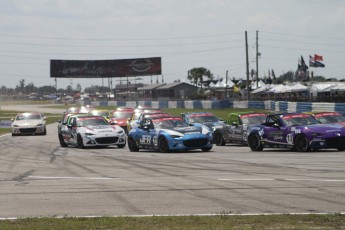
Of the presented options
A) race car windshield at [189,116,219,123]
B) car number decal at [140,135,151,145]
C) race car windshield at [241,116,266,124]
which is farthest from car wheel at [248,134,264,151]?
race car windshield at [189,116,219,123]

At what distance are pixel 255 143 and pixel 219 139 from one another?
3648 mm


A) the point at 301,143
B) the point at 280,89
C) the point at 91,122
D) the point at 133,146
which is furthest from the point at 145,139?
the point at 280,89

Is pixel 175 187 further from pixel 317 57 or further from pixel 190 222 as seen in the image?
pixel 317 57

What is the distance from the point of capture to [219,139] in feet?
83.3

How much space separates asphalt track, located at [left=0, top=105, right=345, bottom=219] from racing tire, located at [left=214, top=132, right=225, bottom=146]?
23.9ft

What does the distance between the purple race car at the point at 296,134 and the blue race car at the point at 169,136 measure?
1699 mm

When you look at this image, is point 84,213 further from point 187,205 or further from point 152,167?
point 152,167

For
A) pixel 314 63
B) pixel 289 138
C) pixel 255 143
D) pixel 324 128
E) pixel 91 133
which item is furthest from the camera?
pixel 314 63

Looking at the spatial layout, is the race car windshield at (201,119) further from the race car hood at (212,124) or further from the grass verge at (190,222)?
→ the grass verge at (190,222)

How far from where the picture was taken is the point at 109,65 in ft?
358

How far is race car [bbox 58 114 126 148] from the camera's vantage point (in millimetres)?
24766

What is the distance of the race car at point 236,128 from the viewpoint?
949 inches

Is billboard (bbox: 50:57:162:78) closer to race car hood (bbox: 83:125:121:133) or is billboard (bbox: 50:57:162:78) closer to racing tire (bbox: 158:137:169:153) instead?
race car hood (bbox: 83:125:121:133)

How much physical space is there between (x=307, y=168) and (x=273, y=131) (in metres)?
6.93
